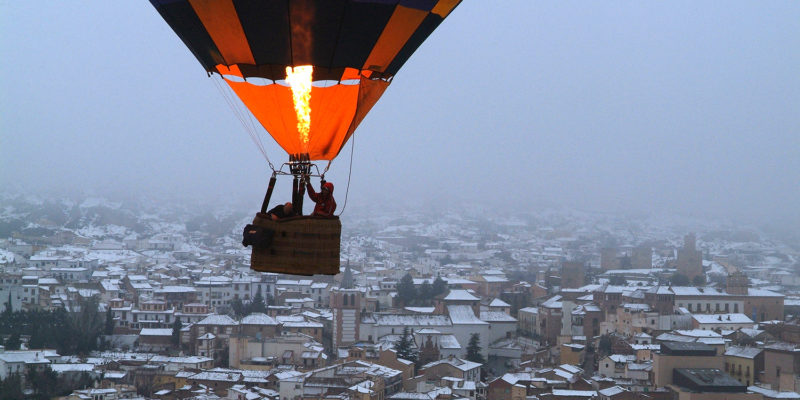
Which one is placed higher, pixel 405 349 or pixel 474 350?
pixel 405 349

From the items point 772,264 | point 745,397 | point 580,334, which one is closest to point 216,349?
point 580,334

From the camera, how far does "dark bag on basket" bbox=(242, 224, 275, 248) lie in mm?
2465

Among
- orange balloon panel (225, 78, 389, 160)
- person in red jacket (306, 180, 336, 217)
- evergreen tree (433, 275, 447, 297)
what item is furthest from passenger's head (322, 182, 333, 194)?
evergreen tree (433, 275, 447, 297)

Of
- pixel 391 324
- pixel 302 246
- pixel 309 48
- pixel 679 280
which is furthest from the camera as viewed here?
pixel 679 280

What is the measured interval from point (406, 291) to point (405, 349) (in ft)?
23.0

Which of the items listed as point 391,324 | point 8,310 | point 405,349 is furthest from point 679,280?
point 8,310

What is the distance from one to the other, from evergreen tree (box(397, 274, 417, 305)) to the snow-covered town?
0.06m

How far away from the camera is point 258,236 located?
2.46 metres

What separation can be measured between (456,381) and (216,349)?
4110mm

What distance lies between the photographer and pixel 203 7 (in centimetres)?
257

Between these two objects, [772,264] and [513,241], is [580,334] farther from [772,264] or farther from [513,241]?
[513,241]

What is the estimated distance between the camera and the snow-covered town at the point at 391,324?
12.1 meters

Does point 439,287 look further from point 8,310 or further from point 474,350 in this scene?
point 8,310

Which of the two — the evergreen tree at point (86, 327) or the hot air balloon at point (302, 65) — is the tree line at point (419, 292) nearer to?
the evergreen tree at point (86, 327)
